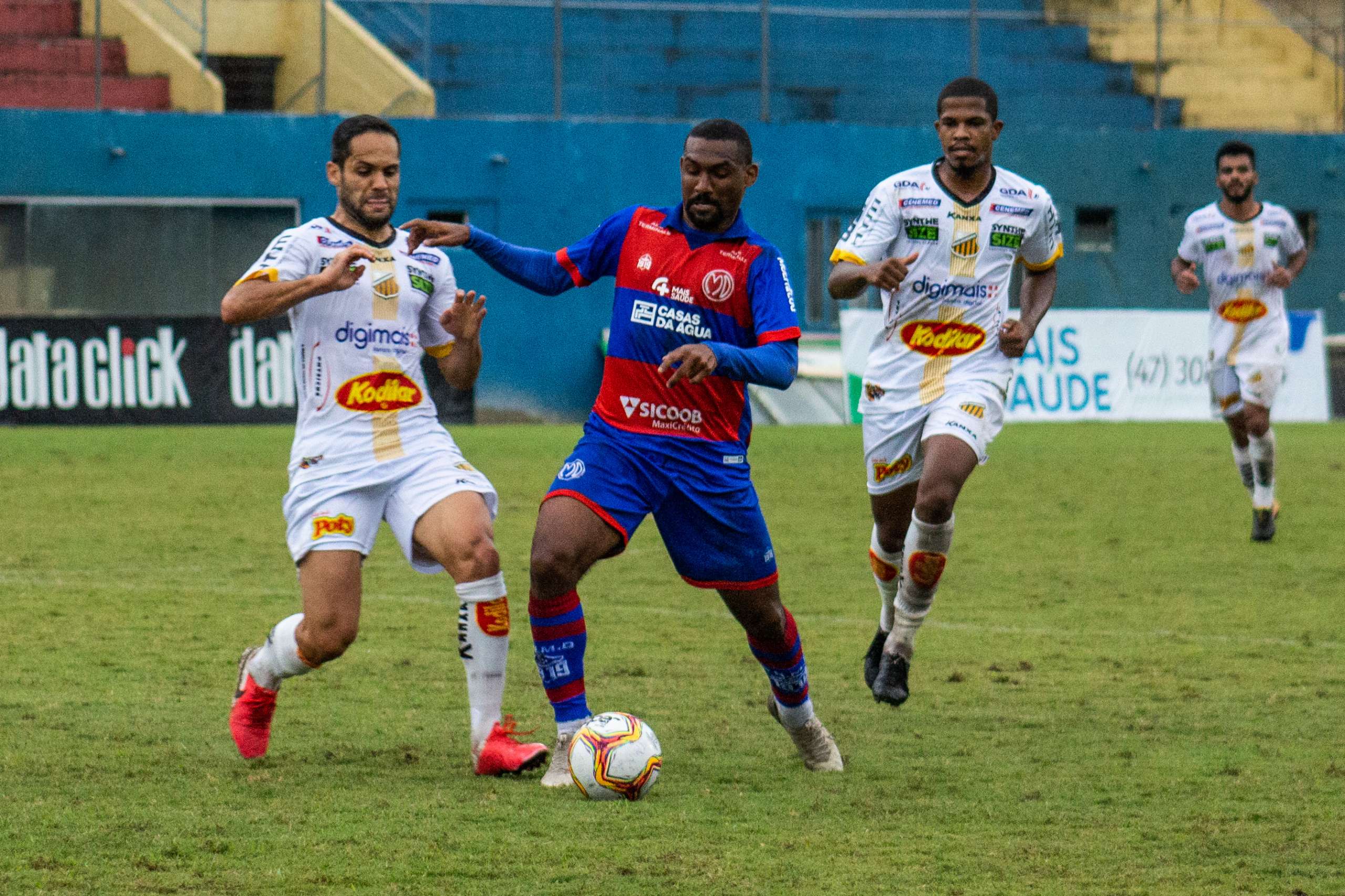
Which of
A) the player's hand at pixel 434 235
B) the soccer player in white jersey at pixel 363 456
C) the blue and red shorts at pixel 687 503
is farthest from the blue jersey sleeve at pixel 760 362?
the player's hand at pixel 434 235

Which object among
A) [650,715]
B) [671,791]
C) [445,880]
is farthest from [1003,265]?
[445,880]

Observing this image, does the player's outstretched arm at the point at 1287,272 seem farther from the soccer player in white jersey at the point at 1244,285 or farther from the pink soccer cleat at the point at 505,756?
the pink soccer cleat at the point at 505,756

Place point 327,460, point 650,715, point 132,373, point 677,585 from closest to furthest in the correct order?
point 327,460
point 650,715
point 677,585
point 132,373

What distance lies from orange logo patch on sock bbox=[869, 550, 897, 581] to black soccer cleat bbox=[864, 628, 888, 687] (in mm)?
304

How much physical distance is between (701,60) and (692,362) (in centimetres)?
2109

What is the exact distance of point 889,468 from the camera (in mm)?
7668

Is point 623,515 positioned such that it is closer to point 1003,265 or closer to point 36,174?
point 1003,265

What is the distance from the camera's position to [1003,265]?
7.49m

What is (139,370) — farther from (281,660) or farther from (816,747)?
(816,747)

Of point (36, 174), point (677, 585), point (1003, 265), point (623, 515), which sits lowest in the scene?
point (677, 585)

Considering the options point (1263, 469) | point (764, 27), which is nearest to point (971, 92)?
point (1263, 469)

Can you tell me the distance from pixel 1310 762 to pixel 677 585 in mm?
4767

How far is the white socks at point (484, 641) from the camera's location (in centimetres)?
581

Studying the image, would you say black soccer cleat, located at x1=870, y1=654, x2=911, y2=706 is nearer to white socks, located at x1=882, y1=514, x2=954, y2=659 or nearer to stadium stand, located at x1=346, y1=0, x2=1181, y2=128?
white socks, located at x1=882, y1=514, x2=954, y2=659
